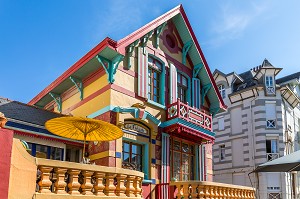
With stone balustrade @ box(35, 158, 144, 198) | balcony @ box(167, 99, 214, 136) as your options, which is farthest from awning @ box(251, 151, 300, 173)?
balcony @ box(167, 99, 214, 136)

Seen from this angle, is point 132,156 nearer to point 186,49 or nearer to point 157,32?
point 157,32

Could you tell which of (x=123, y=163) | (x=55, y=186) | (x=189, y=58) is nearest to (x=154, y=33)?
(x=189, y=58)

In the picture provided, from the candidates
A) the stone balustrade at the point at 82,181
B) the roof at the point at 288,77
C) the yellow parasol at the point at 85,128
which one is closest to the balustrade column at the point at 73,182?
the stone balustrade at the point at 82,181

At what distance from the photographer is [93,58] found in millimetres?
12961

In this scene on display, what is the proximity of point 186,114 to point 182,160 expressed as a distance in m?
2.13

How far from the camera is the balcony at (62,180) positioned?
19.5 feet

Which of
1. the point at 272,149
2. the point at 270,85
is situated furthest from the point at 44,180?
the point at 270,85

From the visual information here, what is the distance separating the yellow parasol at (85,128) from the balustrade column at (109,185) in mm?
2163

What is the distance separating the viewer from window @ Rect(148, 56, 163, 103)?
14.8 metres

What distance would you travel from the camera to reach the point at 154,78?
15.1 meters

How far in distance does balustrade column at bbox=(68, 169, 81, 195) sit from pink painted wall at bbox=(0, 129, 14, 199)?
127 centimetres

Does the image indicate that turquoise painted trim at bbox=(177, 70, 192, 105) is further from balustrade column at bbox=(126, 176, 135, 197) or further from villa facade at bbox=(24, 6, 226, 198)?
balustrade column at bbox=(126, 176, 135, 197)

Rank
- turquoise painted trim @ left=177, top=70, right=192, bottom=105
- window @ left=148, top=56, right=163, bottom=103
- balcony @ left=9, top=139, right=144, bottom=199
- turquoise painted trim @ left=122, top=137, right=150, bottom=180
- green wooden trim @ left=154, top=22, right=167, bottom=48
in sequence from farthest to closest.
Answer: turquoise painted trim @ left=177, top=70, right=192, bottom=105 < green wooden trim @ left=154, top=22, right=167, bottom=48 < window @ left=148, top=56, right=163, bottom=103 < turquoise painted trim @ left=122, top=137, right=150, bottom=180 < balcony @ left=9, top=139, right=144, bottom=199

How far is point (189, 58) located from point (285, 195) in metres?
15.9
